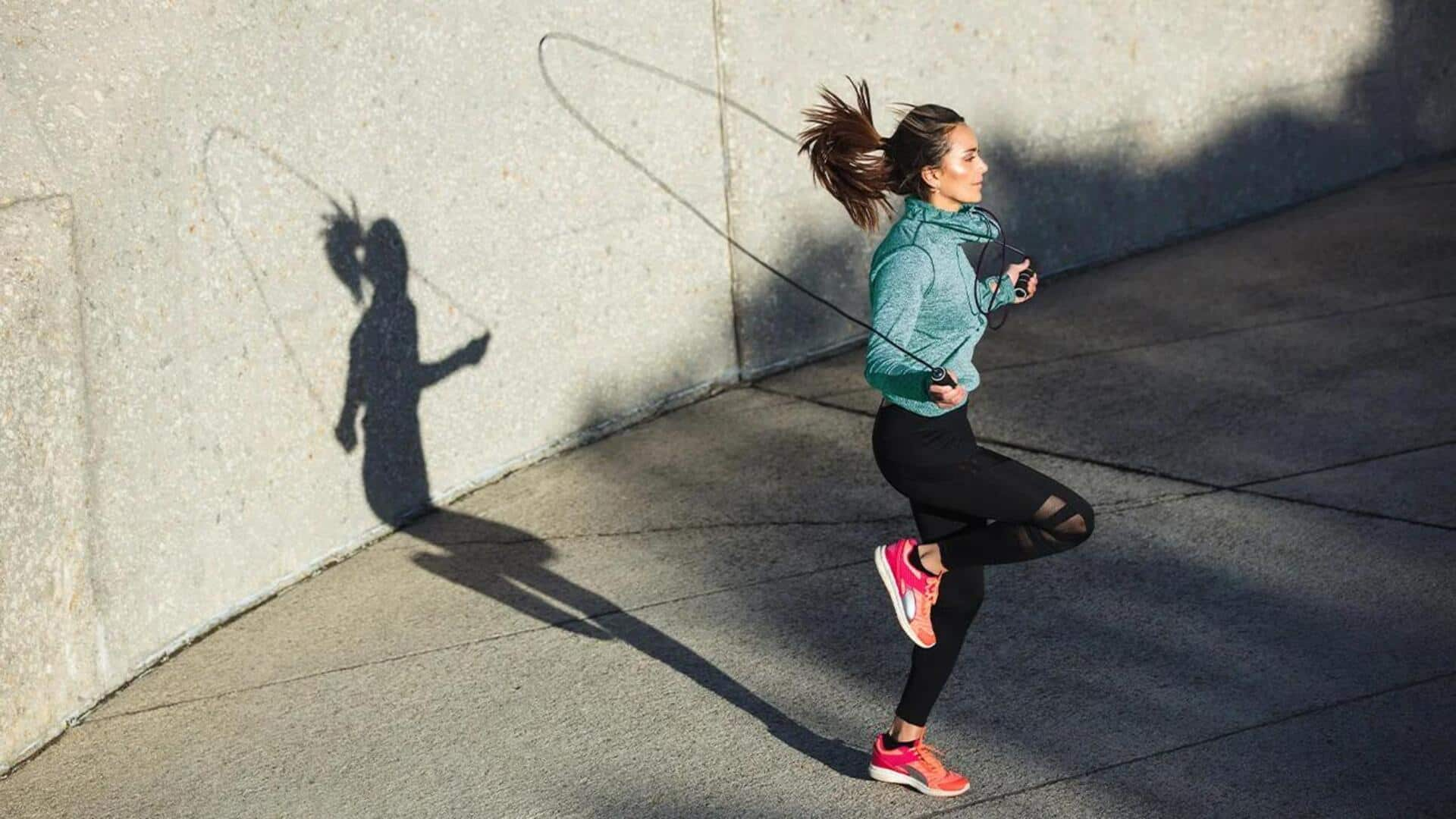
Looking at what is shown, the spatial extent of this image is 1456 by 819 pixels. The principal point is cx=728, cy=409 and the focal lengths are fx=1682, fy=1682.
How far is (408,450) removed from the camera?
21.2 feet

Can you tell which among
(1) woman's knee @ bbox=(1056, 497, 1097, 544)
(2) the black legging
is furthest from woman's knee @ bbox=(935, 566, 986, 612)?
(1) woman's knee @ bbox=(1056, 497, 1097, 544)

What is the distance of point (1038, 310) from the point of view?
8.71 metres

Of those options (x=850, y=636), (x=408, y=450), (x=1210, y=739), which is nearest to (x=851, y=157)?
(x=850, y=636)

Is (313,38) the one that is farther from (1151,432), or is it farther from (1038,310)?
(1038,310)

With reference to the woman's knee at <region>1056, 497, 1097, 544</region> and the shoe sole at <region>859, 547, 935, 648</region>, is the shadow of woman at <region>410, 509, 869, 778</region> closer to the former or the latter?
the shoe sole at <region>859, 547, 935, 648</region>

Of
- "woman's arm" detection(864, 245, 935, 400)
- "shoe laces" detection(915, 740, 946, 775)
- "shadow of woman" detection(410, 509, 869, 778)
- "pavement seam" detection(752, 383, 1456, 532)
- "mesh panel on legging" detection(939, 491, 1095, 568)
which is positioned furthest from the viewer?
"pavement seam" detection(752, 383, 1456, 532)

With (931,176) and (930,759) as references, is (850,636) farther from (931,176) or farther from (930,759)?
(931,176)

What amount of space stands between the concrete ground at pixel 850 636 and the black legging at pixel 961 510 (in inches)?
14.0

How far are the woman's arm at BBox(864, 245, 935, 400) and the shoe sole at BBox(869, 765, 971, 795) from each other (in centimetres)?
95

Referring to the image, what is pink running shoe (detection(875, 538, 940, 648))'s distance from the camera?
13.7 feet

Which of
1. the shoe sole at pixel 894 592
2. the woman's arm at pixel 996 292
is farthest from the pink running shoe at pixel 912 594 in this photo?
the woman's arm at pixel 996 292

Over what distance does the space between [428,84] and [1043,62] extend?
3890mm

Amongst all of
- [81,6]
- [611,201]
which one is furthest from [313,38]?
[611,201]

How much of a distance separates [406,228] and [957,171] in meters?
2.82
